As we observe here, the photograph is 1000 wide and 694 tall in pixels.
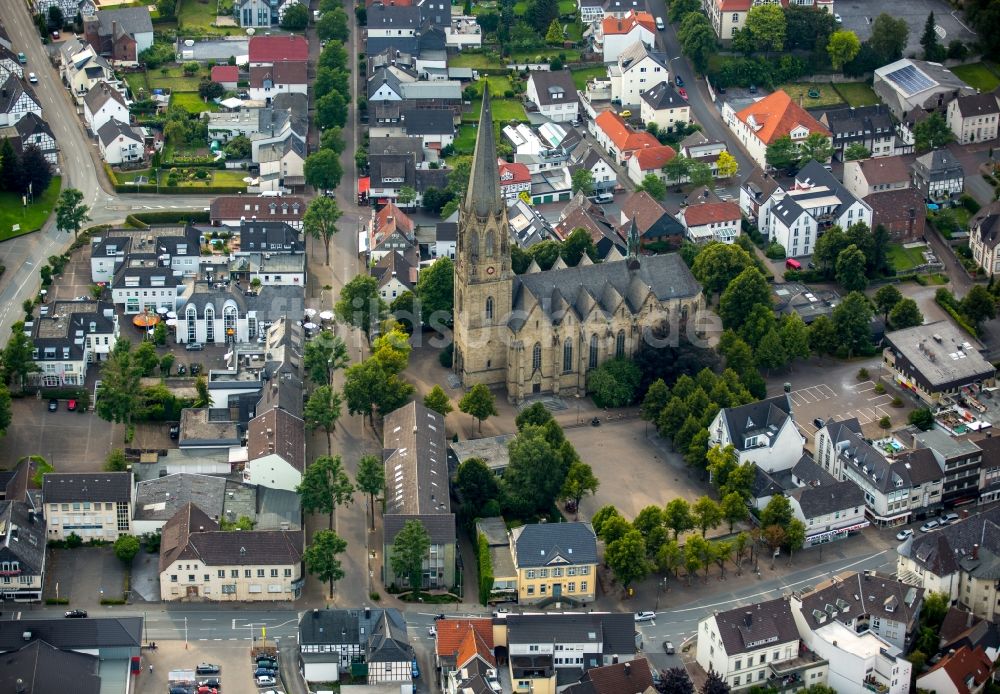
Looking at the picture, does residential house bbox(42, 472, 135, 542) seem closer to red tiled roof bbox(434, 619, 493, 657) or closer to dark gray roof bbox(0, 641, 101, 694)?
dark gray roof bbox(0, 641, 101, 694)

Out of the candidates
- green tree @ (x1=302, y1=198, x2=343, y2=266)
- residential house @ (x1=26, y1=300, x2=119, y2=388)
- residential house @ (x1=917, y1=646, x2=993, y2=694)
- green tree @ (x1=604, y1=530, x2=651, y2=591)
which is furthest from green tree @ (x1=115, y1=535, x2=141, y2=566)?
residential house @ (x1=917, y1=646, x2=993, y2=694)

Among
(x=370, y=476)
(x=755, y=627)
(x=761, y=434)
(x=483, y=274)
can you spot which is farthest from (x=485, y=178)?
(x=755, y=627)

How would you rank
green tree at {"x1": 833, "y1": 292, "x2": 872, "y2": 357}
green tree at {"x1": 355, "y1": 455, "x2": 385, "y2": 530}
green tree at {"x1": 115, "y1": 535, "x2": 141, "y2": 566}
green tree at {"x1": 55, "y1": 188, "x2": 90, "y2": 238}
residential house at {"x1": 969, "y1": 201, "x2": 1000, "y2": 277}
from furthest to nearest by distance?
green tree at {"x1": 55, "y1": 188, "x2": 90, "y2": 238}
residential house at {"x1": 969, "y1": 201, "x2": 1000, "y2": 277}
green tree at {"x1": 833, "y1": 292, "x2": 872, "y2": 357}
green tree at {"x1": 355, "y1": 455, "x2": 385, "y2": 530}
green tree at {"x1": 115, "y1": 535, "x2": 141, "y2": 566}

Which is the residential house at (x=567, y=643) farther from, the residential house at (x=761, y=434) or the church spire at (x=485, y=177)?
the church spire at (x=485, y=177)

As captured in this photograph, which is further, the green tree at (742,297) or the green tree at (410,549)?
the green tree at (742,297)

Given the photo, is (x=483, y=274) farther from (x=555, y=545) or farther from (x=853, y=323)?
(x=853, y=323)

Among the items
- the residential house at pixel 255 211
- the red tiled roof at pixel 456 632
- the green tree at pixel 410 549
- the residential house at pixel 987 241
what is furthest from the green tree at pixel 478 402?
the residential house at pixel 987 241

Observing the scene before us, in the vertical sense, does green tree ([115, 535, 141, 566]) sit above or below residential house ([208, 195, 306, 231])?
below
